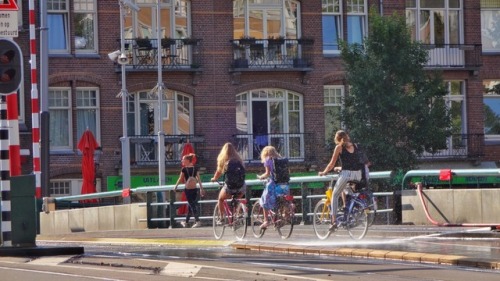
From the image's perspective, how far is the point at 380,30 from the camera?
3753 cm

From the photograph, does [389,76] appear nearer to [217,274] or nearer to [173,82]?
[173,82]

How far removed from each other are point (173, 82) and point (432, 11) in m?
10.0

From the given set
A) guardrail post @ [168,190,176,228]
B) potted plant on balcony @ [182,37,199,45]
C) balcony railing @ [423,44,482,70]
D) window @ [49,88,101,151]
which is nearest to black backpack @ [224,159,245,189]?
guardrail post @ [168,190,176,228]

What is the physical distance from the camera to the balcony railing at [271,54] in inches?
1694

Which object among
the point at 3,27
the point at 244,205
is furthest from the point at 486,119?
the point at 3,27

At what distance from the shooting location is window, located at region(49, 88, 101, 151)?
137 feet

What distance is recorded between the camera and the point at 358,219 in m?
18.1

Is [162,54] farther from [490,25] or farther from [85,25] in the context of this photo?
[490,25]

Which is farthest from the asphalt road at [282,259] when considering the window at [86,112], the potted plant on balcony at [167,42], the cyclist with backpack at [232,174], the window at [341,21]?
the window at [341,21]

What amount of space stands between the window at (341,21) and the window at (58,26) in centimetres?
937

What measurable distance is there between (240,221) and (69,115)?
75.8 ft

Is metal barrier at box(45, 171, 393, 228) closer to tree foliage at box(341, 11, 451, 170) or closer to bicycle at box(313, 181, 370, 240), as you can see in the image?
bicycle at box(313, 181, 370, 240)

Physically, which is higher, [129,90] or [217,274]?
[129,90]

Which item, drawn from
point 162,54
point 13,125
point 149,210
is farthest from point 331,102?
point 13,125
